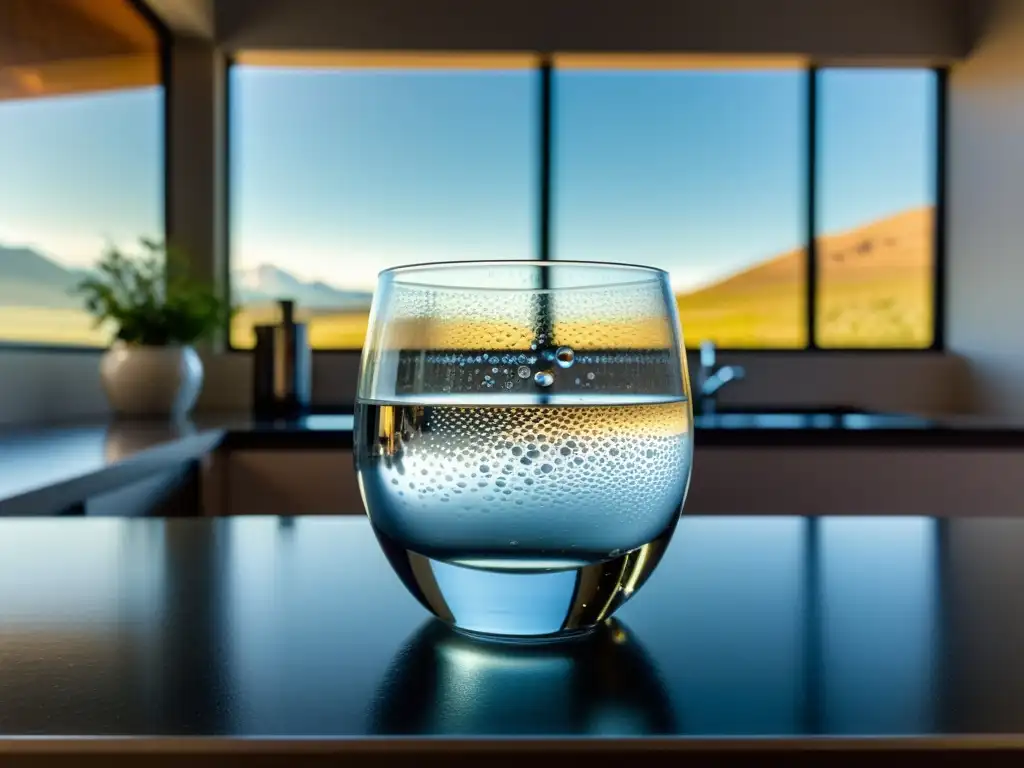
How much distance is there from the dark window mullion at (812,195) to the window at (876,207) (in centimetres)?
2

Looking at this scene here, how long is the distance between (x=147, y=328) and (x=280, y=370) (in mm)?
370

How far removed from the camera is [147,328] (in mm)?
2209

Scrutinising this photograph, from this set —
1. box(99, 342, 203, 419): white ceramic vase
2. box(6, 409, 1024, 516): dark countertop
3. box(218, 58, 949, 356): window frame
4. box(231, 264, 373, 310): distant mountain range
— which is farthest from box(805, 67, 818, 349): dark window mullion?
box(99, 342, 203, 419): white ceramic vase

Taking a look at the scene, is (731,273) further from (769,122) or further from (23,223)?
(23,223)

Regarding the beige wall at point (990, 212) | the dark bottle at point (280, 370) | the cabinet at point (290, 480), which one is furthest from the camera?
the beige wall at point (990, 212)

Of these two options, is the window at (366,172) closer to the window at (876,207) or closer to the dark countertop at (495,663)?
the window at (876,207)

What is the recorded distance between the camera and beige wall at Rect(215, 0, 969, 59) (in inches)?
115

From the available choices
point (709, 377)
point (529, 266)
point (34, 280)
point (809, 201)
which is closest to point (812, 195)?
point (809, 201)

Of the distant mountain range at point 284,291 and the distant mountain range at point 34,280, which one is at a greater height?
the distant mountain range at point 284,291

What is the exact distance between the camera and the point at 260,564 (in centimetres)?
47

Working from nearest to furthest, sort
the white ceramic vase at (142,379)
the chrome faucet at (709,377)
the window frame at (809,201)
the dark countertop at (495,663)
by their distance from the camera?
the dark countertop at (495,663)
the white ceramic vase at (142,379)
the chrome faucet at (709,377)
the window frame at (809,201)

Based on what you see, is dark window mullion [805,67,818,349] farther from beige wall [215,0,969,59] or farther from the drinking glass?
the drinking glass

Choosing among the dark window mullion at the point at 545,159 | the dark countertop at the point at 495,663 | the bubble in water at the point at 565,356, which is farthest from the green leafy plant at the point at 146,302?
the bubble in water at the point at 565,356

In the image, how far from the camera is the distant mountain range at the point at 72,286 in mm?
1964
